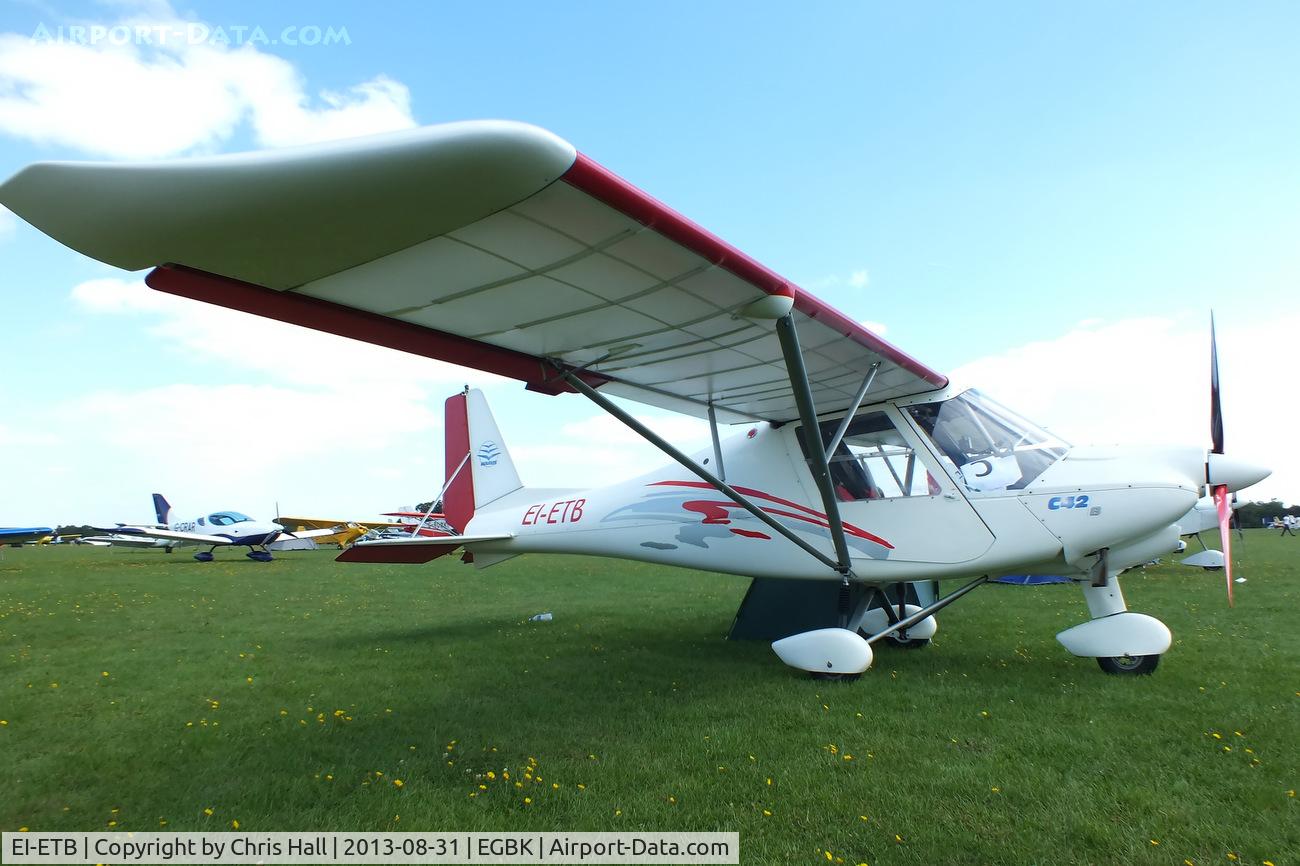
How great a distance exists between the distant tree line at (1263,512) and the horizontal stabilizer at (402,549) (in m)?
88.7

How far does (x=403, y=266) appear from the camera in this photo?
10.7 feet

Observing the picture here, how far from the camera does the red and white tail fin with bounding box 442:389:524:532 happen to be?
9.11m

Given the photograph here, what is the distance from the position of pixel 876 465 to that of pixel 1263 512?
97054mm

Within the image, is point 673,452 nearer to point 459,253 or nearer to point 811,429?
point 811,429

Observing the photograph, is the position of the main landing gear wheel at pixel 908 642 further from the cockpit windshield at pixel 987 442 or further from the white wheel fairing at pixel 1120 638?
the cockpit windshield at pixel 987 442

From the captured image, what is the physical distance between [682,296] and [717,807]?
8.51 ft

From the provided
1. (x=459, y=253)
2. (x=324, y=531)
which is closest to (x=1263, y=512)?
(x=324, y=531)

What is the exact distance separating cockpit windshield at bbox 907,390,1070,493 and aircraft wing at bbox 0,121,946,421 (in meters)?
0.64

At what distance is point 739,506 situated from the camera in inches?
253

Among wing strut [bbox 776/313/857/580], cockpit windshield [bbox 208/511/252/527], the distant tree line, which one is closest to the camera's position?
wing strut [bbox 776/313/857/580]

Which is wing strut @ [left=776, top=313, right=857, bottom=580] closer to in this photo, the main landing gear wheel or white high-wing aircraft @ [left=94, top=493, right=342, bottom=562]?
the main landing gear wheel

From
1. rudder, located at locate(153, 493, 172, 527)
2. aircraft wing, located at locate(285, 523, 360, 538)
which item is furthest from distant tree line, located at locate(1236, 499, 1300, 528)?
rudder, located at locate(153, 493, 172, 527)

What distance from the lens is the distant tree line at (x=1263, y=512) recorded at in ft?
239

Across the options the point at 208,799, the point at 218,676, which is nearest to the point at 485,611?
the point at 218,676
